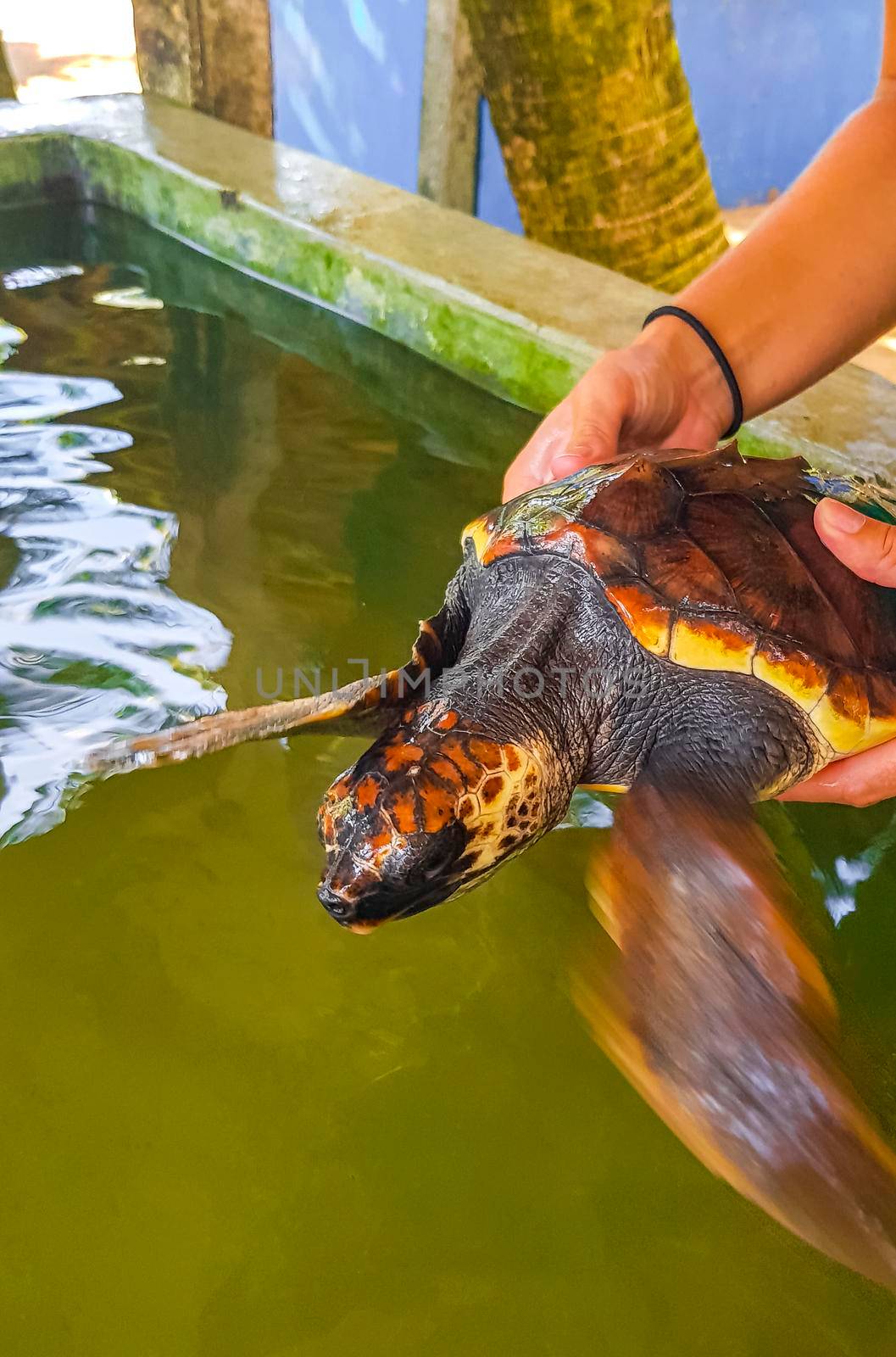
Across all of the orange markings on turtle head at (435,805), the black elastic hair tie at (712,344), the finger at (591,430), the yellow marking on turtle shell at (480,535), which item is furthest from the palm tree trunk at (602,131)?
the orange markings on turtle head at (435,805)

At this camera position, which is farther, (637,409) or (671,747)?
(637,409)

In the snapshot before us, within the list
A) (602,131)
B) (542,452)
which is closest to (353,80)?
(602,131)

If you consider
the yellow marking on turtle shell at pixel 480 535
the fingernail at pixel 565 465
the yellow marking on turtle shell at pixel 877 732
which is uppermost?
the fingernail at pixel 565 465

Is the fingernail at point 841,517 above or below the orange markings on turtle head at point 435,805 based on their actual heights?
above

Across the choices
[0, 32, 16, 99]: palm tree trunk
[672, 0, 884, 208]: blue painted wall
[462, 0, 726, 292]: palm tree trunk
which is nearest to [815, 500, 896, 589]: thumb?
[462, 0, 726, 292]: palm tree trunk

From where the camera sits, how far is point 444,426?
2.43m

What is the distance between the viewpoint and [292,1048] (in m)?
1.15

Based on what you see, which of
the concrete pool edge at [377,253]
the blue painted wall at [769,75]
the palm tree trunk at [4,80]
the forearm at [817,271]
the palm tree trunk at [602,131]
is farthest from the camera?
the blue painted wall at [769,75]

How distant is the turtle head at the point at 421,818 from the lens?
3.34 ft

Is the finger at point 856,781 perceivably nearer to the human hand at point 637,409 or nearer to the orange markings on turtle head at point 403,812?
the human hand at point 637,409

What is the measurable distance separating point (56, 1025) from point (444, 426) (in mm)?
1684

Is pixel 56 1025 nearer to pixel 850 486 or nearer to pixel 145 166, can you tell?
pixel 850 486

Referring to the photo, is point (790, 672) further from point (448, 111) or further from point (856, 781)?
Result: point (448, 111)

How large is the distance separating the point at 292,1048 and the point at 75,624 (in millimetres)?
910
